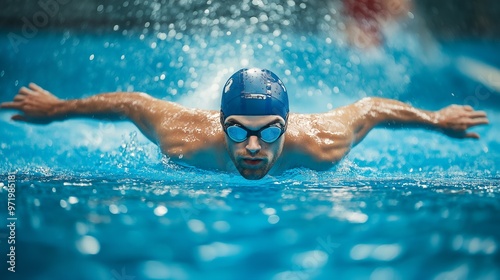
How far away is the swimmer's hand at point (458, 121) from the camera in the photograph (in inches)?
112

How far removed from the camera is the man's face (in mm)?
2217

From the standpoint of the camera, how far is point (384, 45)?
4.63m

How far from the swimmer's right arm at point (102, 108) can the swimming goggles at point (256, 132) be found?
551 mm

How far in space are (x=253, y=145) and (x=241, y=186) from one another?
0.18 metres

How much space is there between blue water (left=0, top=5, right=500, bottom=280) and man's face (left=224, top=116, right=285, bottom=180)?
2.8 inches

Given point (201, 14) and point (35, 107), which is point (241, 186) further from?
point (201, 14)

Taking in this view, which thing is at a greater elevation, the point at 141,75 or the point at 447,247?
the point at 141,75

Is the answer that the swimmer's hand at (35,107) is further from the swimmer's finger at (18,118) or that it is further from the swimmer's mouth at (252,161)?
the swimmer's mouth at (252,161)

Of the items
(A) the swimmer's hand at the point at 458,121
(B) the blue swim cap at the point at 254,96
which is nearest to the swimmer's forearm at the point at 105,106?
(B) the blue swim cap at the point at 254,96

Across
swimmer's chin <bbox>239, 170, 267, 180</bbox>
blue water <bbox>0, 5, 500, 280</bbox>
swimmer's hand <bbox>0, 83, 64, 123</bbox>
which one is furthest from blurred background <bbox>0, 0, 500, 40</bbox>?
swimmer's chin <bbox>239, 170, 267, 180</bbox>

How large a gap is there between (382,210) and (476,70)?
339 cm

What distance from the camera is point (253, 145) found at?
2211 millimetres

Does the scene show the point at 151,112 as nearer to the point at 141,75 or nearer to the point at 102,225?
the point at 102,225

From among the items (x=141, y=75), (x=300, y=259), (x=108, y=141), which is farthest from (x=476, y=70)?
(x=300, y=259)
